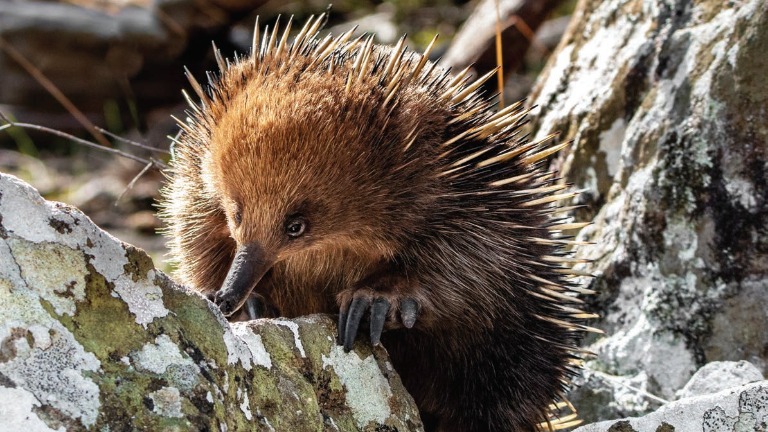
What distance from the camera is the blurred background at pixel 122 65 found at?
662 centimetres

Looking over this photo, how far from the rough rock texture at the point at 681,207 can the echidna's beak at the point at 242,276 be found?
137cm

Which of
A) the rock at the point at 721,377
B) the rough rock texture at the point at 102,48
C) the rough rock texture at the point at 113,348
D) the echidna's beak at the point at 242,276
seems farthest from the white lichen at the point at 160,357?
the rough rock texture at the point at 102,48

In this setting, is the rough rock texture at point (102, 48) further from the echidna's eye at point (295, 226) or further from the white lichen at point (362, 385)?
the white lichen at point (362, 385)

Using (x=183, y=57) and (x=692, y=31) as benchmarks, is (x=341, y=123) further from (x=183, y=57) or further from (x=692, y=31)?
(x=183, y=57)

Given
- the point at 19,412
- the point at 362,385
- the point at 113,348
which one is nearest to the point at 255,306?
the point at 362,385

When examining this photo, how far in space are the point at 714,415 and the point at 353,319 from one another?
0.83 metres

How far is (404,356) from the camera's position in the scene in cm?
269

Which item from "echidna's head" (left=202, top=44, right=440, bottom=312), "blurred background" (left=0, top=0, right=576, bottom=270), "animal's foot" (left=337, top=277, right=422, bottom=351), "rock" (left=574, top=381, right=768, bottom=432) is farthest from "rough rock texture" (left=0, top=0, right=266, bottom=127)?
"rock" (left=574, top=381, right=768, bottom=432)

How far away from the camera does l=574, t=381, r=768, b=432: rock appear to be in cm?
221

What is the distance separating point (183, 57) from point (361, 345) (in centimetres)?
508

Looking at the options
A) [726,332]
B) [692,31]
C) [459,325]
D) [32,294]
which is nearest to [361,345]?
[459,325]

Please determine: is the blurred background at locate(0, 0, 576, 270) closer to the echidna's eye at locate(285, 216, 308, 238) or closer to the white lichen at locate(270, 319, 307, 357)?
the echidna's eye at locate(285, 216, 308, 238)

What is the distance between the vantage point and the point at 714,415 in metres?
2.25

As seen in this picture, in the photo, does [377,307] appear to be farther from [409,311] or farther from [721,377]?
[721,377]
